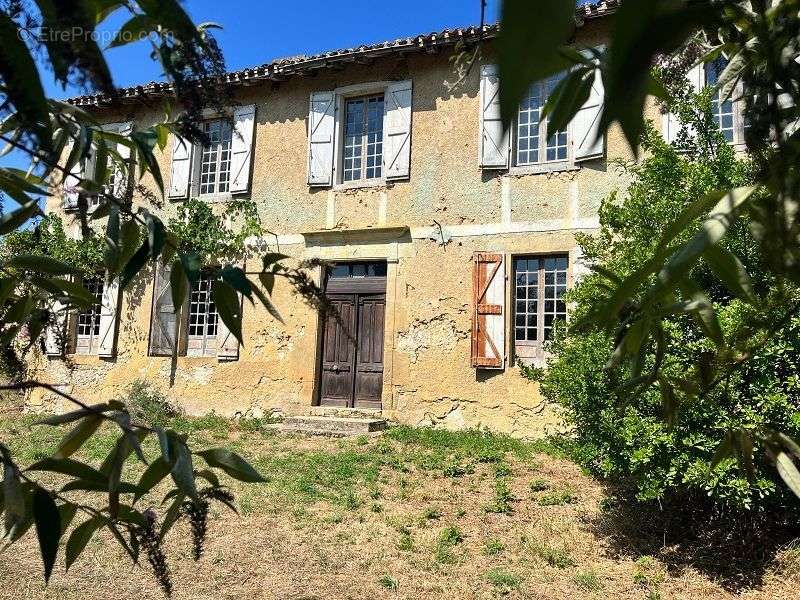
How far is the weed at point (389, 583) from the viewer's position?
4.32 meters

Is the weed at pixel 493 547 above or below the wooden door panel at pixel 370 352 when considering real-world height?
below

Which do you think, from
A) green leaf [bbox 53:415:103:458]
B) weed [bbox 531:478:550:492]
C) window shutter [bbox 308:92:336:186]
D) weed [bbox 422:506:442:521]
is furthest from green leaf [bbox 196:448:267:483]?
window shutter [bbox 308:92:336:186]

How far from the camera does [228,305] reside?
938 millimetres

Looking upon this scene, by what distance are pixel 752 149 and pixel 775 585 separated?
475 centimetres

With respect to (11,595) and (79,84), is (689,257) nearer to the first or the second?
(79,84)

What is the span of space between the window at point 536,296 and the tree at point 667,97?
8116mm

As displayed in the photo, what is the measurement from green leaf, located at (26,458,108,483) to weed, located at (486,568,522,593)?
382cm

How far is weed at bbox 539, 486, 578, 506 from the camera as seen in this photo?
6.23 metres

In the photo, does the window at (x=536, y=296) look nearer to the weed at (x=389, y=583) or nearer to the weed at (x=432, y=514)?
the weed at (x=432, y=514)

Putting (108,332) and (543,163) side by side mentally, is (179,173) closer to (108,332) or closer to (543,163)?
(108,332)

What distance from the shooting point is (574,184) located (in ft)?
29.5

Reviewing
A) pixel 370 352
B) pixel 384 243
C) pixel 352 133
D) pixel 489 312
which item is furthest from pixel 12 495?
pixel 352 133

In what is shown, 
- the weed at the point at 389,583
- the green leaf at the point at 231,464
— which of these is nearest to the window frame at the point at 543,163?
the weed at the point at 389,583

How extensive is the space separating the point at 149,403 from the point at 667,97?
35.4 ft
